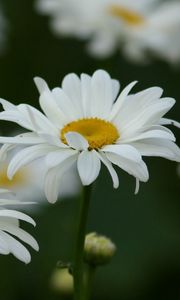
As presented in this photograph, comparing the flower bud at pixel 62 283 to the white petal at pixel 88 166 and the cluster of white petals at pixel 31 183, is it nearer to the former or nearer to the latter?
the cluster of white petals at pixel 31 183

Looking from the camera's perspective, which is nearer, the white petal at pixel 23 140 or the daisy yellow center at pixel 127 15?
the white petal at pixel 23 140

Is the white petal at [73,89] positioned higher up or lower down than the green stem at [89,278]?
higher up

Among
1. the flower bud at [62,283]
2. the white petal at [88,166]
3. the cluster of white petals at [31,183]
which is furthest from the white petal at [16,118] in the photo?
the cluster of white petals at [31,183]

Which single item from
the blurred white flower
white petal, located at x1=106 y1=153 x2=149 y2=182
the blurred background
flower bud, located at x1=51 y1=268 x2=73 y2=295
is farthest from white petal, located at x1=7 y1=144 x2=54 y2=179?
the blurred white flower

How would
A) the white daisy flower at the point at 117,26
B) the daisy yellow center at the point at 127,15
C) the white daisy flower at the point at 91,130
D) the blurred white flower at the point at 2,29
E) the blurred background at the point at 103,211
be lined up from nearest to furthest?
the white daisy flower at the point at 91,130
the blurred background at the point at 103,211
the white daisy flower at the point at 117,26
the daisy yellow center at the point at 127,15
the blurred white flower at the point at 2,29

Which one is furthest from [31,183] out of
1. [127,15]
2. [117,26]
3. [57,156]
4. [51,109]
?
[57,156]

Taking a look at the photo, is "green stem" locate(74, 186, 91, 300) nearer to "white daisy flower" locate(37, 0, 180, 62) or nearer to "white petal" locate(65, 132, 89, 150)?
"white petal" locate(65, 132, 89, 150)

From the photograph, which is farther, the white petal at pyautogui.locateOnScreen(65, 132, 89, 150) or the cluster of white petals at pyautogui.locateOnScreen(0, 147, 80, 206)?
the cluster of white petals at pyautogui.locateOnScreen(0, 147, 80, 206)
